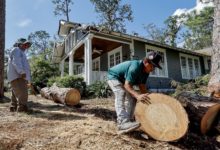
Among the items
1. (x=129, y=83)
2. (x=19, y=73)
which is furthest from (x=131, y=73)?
(x=19, y=73)

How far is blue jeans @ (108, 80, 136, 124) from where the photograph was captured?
4.10m

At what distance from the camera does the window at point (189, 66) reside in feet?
65.6

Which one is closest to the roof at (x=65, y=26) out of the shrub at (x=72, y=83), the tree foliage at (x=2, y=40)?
the shrub at (x=72, y=83)

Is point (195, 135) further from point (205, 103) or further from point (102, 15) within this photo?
point (102, 15)

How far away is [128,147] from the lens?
3.68 metres

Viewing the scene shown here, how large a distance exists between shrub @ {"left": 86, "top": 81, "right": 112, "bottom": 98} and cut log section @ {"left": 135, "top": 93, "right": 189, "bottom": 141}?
821 centimetres

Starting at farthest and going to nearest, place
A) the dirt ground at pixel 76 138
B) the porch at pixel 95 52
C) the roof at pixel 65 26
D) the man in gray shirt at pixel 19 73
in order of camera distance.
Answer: the roof at pixel 65 26 → the porch at pixel 95 52 → the man in gray shirt at pixel 19 73 → the dirt ground at pixel 76 138

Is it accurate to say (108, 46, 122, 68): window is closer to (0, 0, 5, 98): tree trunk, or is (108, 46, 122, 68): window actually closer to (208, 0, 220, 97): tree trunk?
(0, 0, 5, 98): tree trunk

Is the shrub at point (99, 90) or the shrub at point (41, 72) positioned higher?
the shrub at point (41, 72)

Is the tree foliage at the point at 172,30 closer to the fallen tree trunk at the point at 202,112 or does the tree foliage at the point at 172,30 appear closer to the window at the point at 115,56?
the window at the point at 115,56

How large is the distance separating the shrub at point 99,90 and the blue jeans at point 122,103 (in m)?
7.94

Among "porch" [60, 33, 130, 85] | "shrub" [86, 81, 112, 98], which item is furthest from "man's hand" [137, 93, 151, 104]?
"porch" [60, 33, 130, 85]

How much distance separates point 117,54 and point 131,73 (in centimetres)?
1388

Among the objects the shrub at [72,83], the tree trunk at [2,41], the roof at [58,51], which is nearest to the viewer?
the tree trunk at [2,41]
